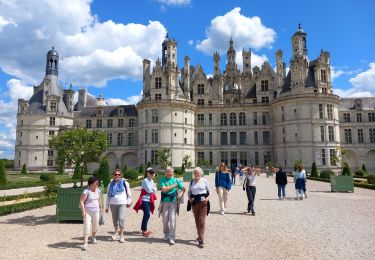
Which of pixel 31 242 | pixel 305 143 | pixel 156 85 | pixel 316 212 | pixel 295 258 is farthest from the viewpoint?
pixel 156 85

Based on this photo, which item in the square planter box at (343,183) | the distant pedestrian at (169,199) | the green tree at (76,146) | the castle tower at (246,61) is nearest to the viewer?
the distant pedestrian at (169,199)

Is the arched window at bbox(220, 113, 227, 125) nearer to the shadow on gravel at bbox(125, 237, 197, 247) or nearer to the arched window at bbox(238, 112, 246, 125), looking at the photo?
the arched window at bbox(238, 112, 246, 125)

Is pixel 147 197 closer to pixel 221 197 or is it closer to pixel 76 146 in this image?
pixel 221 197

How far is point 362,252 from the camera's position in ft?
24.3

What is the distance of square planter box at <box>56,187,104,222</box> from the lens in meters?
11.2

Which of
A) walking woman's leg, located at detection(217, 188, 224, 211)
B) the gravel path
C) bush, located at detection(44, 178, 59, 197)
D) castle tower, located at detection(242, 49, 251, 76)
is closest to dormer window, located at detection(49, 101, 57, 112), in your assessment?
castle tower, located at detection(242, 49, 251, 76)

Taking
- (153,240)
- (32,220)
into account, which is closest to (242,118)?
(32,220)

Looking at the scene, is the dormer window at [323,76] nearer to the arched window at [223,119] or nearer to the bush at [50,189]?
the arched window at [223,119]

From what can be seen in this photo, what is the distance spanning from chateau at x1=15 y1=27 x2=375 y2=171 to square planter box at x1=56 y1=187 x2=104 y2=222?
36531 mm

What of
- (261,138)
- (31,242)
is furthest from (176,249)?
(261,138)

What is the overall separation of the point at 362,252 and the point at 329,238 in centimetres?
134

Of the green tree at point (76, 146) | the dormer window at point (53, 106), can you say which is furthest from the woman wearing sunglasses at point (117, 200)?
the dormer window at point (53, 106)

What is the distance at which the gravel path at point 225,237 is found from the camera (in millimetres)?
7352

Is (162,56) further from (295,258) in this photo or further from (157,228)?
(295,258)
